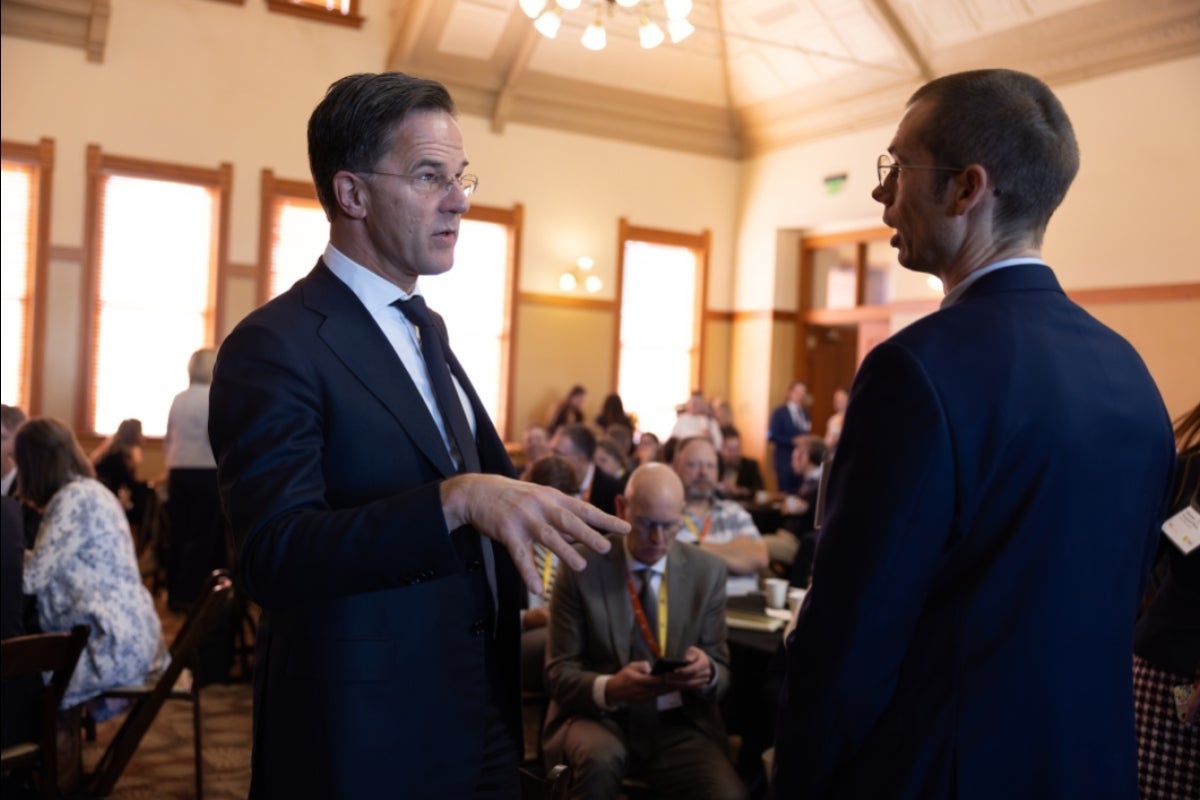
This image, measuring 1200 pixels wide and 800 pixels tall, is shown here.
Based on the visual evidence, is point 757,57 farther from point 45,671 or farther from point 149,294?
point 45,671

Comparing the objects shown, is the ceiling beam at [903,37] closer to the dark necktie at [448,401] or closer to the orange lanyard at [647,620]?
the orange lanyard at [647,620]

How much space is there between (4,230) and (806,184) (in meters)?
8.24

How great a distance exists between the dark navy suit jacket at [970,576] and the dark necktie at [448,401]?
47 centimetres

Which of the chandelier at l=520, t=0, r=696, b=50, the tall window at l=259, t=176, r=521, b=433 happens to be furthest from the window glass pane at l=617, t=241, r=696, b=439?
the chandelier at l=520, t=0, r=696, b=50

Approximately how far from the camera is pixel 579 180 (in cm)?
1253

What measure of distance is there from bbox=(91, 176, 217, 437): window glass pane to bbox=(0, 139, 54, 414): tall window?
0.51 meters

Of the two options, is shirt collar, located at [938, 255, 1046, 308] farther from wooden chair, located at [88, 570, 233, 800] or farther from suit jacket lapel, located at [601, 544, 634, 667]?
wooden chair, located at [88, 570, 233, 800]

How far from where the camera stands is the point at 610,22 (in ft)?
38.0

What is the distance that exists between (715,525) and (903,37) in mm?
7008

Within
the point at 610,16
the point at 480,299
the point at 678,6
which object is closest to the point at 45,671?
the point at 678,6

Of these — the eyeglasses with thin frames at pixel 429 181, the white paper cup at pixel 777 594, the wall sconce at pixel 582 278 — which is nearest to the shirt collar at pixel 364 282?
the eyeglasses with thin frames at pixel 429 181

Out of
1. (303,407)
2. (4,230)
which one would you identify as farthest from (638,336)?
(303,407)

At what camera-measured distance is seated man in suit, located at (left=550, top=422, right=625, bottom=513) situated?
6.02 metres

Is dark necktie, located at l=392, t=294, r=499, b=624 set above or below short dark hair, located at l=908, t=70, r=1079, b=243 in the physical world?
below
